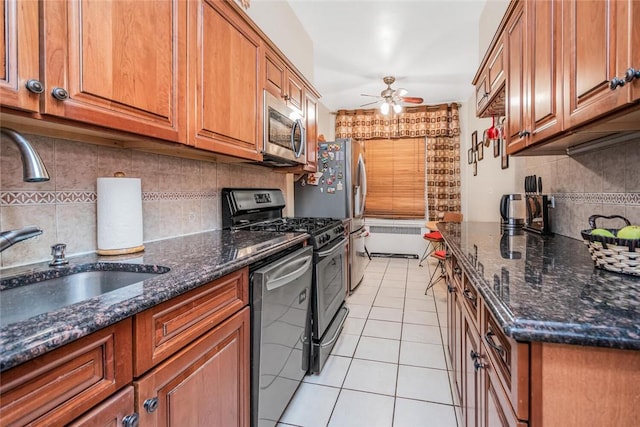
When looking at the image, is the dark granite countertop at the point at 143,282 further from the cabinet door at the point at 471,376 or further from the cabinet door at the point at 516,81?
the cabinet door at the point at 516,81

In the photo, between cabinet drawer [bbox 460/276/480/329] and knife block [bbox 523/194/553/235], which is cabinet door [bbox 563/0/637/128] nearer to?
cabinet drawer [bbox 460/276/480/329]

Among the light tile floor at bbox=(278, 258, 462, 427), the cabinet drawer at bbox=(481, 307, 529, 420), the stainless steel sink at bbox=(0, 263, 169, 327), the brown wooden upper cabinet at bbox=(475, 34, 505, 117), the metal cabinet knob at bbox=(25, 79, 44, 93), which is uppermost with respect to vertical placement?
the brown wooden upper cabinet at bbox=(475, 34, 505, 117)

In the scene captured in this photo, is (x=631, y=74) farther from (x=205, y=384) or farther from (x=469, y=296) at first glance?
(x=205, y=384)

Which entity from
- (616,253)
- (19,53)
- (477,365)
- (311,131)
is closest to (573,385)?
(477,365)

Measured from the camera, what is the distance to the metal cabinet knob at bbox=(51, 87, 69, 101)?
0.84 m

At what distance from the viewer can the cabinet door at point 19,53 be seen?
29.1 inches

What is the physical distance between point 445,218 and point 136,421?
4.68 m

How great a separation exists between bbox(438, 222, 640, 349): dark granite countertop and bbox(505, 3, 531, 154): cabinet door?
1.99ft

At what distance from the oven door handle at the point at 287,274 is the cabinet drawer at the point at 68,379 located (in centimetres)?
67

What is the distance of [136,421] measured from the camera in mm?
754

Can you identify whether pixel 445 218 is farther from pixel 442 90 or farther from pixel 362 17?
pixel 362 17

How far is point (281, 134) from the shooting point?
2.18m

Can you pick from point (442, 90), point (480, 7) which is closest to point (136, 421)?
point (480, 7)

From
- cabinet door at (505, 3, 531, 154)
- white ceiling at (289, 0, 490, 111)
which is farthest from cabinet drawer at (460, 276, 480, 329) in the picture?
white ceiling at (289, 0, 490, 111)
